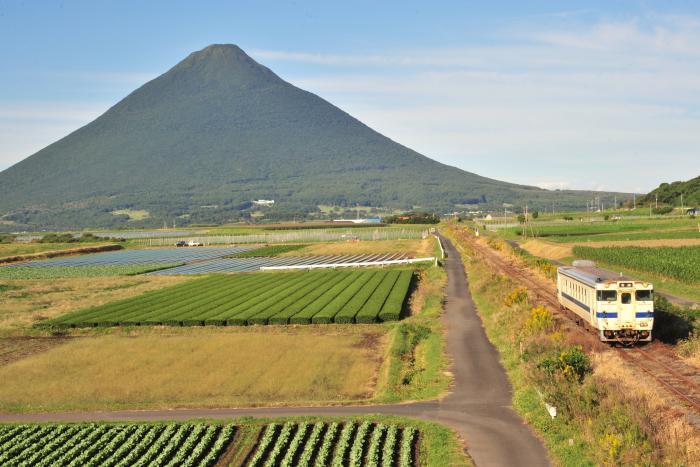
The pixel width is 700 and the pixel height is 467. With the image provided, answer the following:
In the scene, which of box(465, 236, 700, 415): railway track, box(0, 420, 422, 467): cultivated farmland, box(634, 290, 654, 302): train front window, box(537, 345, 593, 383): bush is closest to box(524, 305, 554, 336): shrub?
box(465, 236, 700, 415): railway track

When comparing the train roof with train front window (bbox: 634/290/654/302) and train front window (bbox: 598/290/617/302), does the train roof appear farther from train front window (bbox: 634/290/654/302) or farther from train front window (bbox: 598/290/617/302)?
train front window (bbox: 634/290/654/302)

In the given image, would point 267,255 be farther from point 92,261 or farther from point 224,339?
point 224,339

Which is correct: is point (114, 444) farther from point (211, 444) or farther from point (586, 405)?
point (586, 405)

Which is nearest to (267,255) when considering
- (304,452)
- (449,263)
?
(449,263)

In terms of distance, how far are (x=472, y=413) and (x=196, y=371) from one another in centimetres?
1624

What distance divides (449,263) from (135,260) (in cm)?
5728

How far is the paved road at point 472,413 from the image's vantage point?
2342 centimetres

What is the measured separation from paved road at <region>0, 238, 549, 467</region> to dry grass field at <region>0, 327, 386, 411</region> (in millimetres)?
1270

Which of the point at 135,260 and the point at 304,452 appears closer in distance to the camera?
the point at 304,452

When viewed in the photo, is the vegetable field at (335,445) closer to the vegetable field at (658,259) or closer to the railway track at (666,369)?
the railway track at (666,369)

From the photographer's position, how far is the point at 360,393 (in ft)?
106

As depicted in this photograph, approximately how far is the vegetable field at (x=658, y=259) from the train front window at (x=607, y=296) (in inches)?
972

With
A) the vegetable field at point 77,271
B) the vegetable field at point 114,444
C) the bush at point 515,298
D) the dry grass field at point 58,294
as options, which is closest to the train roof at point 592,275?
the bush at point 515,298

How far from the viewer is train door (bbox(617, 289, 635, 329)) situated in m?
32.0
